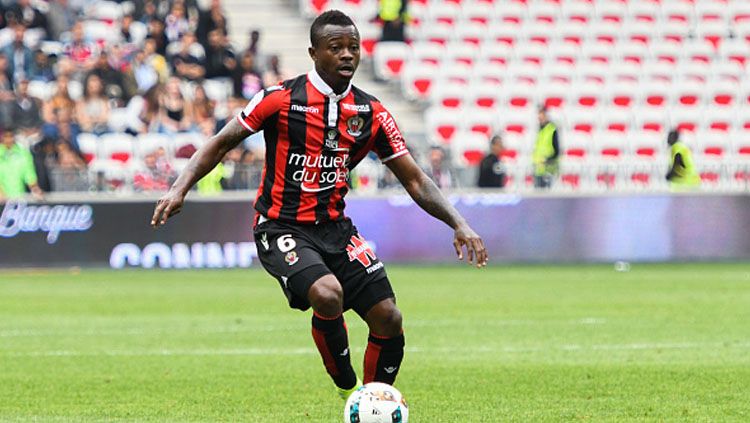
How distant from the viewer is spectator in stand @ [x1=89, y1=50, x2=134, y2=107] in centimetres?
2467

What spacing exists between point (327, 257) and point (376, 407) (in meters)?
1.07

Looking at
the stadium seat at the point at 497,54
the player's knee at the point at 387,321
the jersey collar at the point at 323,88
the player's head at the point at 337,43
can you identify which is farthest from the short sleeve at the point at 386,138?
the stadium seat at the point at 497,54

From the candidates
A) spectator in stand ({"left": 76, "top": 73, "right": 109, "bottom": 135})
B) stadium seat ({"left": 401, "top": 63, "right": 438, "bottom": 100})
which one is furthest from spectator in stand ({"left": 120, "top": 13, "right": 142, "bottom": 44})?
stadium seat ({"left": 401, "top": 63, "right": 438, "bottom": 100})

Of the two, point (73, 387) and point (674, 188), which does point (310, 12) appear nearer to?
point (674, 188)

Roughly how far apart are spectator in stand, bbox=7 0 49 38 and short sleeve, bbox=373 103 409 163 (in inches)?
745

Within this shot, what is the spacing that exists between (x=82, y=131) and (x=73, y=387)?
49.4 ft

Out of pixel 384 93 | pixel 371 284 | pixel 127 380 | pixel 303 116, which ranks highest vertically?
pixel 303 116

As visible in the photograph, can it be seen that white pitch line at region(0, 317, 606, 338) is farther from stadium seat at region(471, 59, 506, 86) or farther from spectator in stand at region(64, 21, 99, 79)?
stadium seat at region(471, 59, 506, 86)

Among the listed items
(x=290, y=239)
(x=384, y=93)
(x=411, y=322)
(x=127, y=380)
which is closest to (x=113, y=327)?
(x=411, y=322)

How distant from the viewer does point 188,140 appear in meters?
23.6

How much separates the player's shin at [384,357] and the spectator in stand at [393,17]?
21189 millimetres

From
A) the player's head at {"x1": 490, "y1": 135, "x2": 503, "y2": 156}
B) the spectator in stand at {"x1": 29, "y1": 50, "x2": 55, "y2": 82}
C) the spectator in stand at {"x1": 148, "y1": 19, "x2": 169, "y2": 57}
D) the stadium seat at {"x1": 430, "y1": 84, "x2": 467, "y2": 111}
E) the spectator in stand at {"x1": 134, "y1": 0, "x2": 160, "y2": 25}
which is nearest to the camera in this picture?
the player's head at {"x1": 490, "y1": 135, "x2": 503, "y2": 156}

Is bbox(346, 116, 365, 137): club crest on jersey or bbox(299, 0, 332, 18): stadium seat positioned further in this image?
bbox(299, 0, 332, 18): stadium seat

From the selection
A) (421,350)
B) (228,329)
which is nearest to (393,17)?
(228,329)
